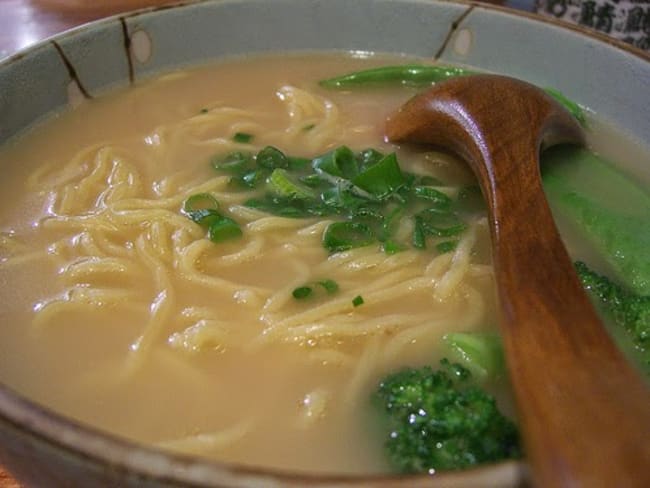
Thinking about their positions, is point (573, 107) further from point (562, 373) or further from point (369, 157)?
point (562, 373)

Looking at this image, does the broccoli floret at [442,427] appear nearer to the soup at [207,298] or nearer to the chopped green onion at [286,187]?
the soup at [207,298]

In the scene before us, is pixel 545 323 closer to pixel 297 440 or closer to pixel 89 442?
pixel 297 440

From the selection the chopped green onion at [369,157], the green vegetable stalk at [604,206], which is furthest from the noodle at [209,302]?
the green vegetable stalk at [604,206]

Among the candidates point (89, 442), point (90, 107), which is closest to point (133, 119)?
point (90, 107)

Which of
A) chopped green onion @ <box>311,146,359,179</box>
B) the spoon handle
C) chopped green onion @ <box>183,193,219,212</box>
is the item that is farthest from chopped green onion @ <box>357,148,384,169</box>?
the spoon handle

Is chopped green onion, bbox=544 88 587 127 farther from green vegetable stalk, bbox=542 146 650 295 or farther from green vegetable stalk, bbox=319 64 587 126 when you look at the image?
green vegetable stalk, bbox=319 64 587 126

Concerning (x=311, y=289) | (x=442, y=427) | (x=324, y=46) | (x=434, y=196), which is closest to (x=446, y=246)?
(x=434, y=196)
